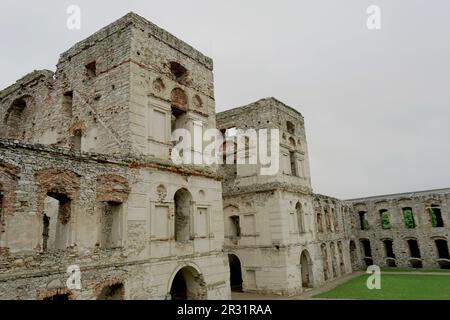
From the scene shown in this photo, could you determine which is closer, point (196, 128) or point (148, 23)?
point (148, 23)

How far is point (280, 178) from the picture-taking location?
23.0 metres

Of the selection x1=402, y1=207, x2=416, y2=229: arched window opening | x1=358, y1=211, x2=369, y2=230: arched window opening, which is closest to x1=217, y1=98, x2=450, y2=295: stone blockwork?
x1=402, y1=207, x2=416, y2=229: arched window opening

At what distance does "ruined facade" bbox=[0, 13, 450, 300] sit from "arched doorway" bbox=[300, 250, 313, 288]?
9 centimetres

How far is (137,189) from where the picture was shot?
A: 507 inches

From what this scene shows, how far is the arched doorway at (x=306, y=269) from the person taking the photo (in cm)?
2425

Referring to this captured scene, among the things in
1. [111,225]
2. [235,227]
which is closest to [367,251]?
[235,227]

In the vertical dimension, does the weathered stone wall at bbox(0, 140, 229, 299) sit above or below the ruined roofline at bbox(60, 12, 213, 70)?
below

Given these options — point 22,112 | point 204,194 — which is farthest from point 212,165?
point 22,112

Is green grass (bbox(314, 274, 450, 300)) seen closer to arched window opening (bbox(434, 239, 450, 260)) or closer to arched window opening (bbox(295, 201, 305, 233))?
arched window opening (bbox(295, 201, 305, 233))

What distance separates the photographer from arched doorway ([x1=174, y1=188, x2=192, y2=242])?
49.7 feet

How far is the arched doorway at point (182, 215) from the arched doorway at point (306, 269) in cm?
1264

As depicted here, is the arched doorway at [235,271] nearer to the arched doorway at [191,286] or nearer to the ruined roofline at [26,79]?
the arched doorway at [191,286]
